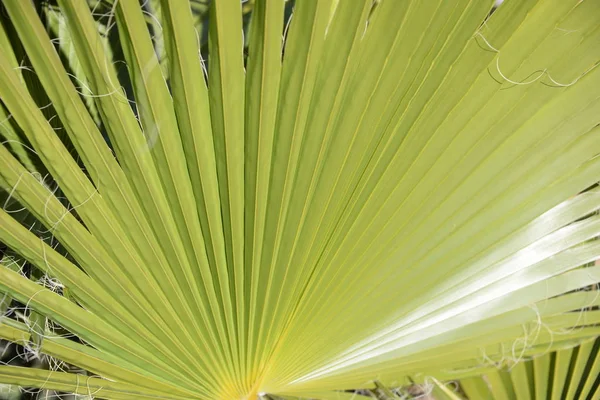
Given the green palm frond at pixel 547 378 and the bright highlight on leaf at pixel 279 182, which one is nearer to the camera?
the bright highlight on leaf at pixel 279 182

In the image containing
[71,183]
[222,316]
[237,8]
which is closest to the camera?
[237,8]

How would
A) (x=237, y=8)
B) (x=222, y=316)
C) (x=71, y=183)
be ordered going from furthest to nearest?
(x=222, y=316)
(x=71, y=183)
(x=237, y=8)

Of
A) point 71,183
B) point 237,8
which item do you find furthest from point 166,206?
point 237,8

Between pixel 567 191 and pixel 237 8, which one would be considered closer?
pixel 237 8

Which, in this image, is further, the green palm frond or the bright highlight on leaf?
the green palm frond

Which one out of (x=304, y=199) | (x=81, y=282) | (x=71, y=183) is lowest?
(x=81, y=282)

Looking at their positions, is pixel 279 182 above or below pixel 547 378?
above

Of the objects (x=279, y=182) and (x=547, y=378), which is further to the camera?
(x=547, y=378)

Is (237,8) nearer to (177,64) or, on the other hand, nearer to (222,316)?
(177,64)
